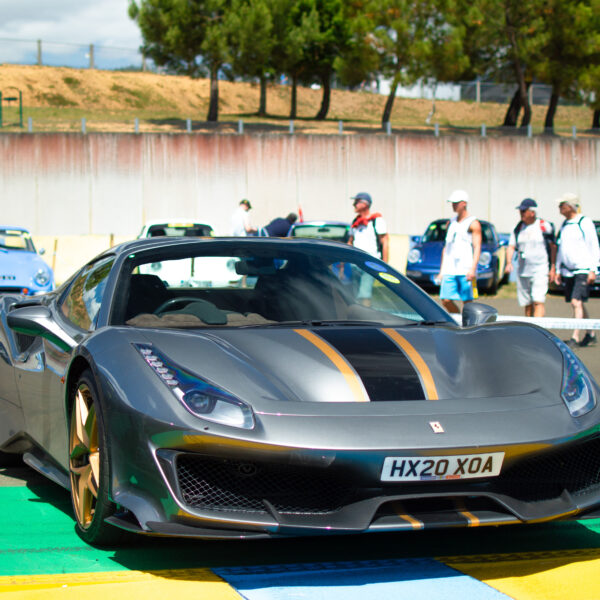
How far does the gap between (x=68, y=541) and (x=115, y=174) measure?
1264 inches

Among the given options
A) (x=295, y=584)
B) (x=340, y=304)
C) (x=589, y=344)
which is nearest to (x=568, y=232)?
(x=589, y=344)

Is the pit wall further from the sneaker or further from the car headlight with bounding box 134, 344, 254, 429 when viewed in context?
the car headlight with bounding box 134, 344, 254, 429

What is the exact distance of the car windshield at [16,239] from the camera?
Answer: 15.1m

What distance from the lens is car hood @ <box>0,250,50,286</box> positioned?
1348cm

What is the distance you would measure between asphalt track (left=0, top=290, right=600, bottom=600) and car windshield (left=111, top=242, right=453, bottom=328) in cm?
96

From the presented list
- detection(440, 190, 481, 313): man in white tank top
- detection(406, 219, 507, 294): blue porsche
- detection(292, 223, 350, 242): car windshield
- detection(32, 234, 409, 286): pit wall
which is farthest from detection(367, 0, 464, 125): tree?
detection(440, 190, 481, 313): man in white tank top

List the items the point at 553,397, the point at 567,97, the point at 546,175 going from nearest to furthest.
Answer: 1. the point at 553,397
2. the point at 546,175
3. the point at 567,97

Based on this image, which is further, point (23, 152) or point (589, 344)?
point (23, 152)

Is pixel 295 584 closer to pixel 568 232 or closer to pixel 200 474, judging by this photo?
pixel 200 474

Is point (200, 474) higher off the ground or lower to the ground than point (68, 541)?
higher

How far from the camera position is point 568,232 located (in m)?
11.0

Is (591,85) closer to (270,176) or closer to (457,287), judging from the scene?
(270,176)

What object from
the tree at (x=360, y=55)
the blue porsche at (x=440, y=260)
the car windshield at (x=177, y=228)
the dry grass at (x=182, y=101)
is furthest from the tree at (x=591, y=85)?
the car windshield at (x=177, y=228)

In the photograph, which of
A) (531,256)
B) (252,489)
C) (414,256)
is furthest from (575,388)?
(414,256)
